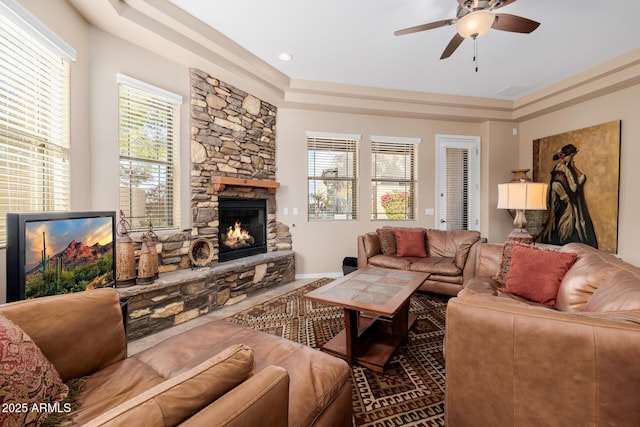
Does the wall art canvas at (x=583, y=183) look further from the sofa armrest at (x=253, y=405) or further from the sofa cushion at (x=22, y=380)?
the sofa cushion at (x=22, y=380)

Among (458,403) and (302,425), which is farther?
(458,403)

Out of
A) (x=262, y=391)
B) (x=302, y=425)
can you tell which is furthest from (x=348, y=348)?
(x=262, y=391)

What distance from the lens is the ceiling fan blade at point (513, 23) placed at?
2.07 metres

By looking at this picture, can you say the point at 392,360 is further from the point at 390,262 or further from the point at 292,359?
the point at 390,262

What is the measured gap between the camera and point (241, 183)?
11.8 ft

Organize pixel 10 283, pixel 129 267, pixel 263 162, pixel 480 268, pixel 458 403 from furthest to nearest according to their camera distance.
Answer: pixel 263 162, pixel 480 268, pixel 129 267, pixel 10 283, pixel 458 403

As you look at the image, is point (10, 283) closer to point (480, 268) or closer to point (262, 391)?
point (262, 391)

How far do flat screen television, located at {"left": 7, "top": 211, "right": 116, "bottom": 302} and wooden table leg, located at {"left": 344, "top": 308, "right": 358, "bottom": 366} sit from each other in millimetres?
1877

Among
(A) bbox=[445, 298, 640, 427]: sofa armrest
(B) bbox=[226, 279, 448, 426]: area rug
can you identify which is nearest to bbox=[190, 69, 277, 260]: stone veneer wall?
(B) bbox=[226, 279, 448, 426]: area rug

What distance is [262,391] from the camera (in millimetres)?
745

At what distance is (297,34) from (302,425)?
3.34 m

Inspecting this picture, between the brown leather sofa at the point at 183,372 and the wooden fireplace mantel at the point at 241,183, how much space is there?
216cm

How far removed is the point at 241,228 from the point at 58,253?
7.74 ft

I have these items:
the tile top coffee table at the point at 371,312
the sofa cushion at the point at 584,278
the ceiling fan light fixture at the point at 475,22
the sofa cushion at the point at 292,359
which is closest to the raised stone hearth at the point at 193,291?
the sofa cushion at the point at 292,359
